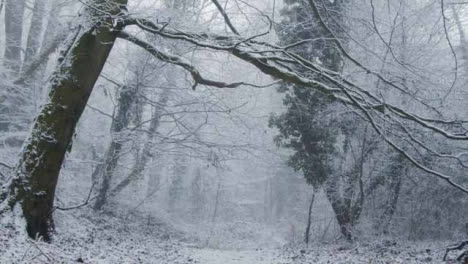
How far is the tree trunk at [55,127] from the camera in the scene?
5.78m

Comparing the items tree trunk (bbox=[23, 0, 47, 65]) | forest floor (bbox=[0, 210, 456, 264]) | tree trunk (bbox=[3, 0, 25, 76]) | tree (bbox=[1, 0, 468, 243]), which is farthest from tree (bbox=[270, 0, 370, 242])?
tree trunk (bbox=[3, 0, 25, 76])

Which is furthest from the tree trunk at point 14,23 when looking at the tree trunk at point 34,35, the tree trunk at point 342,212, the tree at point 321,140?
the tree trunk at point 342,212

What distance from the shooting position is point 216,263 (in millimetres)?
8445

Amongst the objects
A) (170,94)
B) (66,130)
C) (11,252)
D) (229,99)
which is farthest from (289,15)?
(11,252)

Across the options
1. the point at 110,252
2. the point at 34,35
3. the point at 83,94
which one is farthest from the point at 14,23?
the point at 110,252

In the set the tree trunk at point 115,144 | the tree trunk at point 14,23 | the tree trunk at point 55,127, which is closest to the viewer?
the tree trunk at point 55,127

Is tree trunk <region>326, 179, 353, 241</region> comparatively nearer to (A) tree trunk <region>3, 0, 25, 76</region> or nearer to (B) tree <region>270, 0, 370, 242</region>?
(B) tree <region>270, 0, 370, 242</region>

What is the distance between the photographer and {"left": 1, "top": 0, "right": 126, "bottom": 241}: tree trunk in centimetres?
578

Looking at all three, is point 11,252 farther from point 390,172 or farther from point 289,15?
point 390,172

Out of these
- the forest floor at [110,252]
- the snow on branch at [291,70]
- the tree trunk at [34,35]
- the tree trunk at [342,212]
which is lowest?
the forest floor at [110,252]

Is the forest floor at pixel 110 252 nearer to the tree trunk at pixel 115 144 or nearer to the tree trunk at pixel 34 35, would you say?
the tree trunk at pixel 115 144

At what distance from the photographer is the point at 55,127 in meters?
6.02

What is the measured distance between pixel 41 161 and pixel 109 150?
7.80 metres

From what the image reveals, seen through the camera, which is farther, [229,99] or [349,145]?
[349,145]
